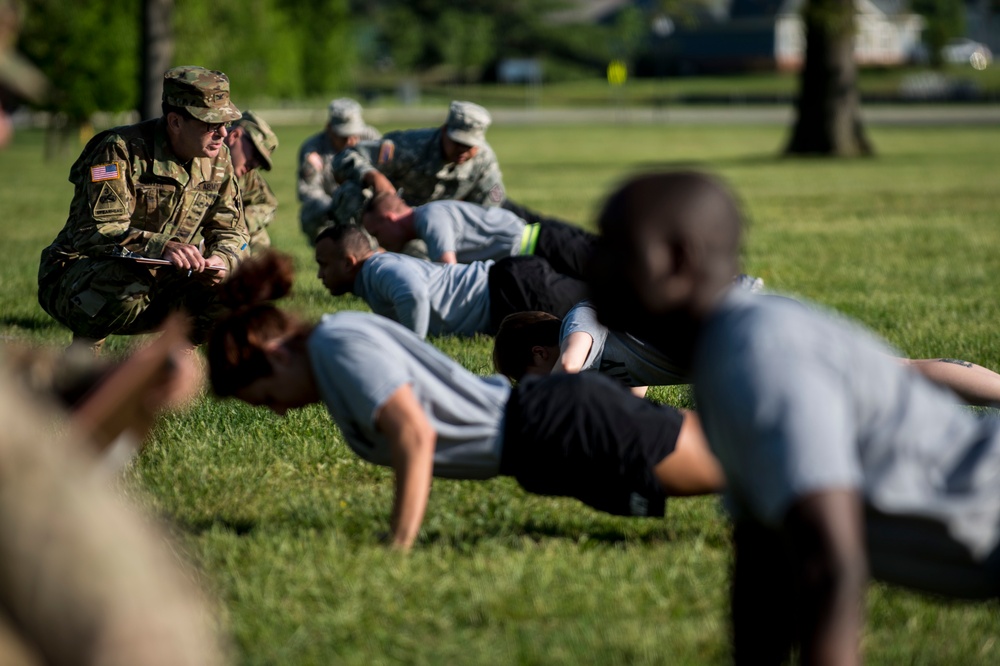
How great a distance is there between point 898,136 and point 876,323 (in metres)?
34.3

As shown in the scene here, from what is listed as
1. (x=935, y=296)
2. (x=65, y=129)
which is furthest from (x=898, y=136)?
(x=935, y=296)

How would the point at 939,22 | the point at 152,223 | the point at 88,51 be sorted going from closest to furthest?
the point at 152,223 → the point at 88,51 → the point at 939,22

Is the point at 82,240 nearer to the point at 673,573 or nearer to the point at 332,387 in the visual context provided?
the point at 332,387

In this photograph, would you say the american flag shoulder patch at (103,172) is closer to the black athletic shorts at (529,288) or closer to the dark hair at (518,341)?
the black athletic shorts at (529,288)

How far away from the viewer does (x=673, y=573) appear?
3.91 m

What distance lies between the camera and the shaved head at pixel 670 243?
8.31ft

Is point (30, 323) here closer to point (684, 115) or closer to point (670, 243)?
point (670, 243)

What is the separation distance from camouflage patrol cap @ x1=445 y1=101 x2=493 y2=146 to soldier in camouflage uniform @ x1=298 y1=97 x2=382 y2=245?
1.68m

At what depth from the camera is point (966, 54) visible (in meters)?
103

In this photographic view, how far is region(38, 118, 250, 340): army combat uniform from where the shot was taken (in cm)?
675

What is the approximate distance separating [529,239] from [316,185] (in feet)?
12.3

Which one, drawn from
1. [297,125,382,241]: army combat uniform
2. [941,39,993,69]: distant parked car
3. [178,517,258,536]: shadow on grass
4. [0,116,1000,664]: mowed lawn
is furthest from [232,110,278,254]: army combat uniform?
[941,39,993,69]: distant parked car

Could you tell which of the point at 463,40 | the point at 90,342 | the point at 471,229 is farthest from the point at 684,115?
the point at 90,342

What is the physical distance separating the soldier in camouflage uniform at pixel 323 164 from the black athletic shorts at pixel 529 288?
3.73 metres
